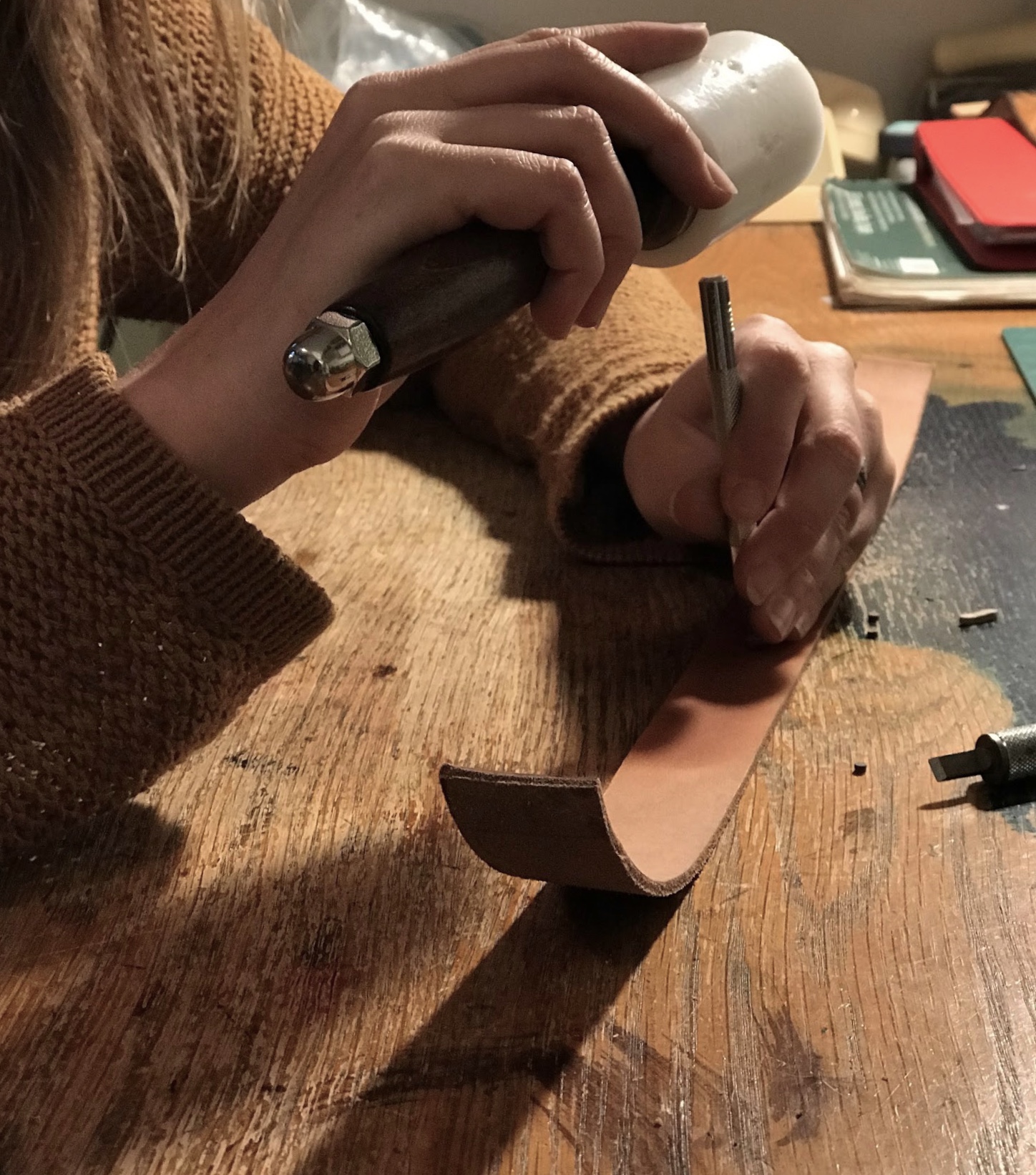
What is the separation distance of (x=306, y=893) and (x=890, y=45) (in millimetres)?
1303

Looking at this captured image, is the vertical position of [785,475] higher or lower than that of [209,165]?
lower

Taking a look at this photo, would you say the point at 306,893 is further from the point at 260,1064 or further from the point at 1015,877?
the point at 1015,877

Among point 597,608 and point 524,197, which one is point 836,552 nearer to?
point 597,608

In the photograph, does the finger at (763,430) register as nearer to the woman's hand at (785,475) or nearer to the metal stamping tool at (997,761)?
the woman's hand at (785,475)

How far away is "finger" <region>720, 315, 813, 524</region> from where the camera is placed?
18.8 inches

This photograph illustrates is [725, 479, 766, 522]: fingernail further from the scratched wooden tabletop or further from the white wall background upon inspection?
the white wall background

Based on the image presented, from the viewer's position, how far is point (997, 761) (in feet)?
1.24

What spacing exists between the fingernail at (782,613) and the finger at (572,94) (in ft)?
0.53

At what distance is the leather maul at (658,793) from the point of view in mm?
295

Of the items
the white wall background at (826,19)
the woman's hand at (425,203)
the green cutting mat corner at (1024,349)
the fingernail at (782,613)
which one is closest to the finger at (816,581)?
the fingernail at (782,613)

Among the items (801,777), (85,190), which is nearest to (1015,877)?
(801,777)

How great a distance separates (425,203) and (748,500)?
0.65ft

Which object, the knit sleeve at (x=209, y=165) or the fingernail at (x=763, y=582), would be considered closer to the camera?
the fingernail at (x=763, y=582)

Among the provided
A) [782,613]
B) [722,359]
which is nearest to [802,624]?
[782,613]
